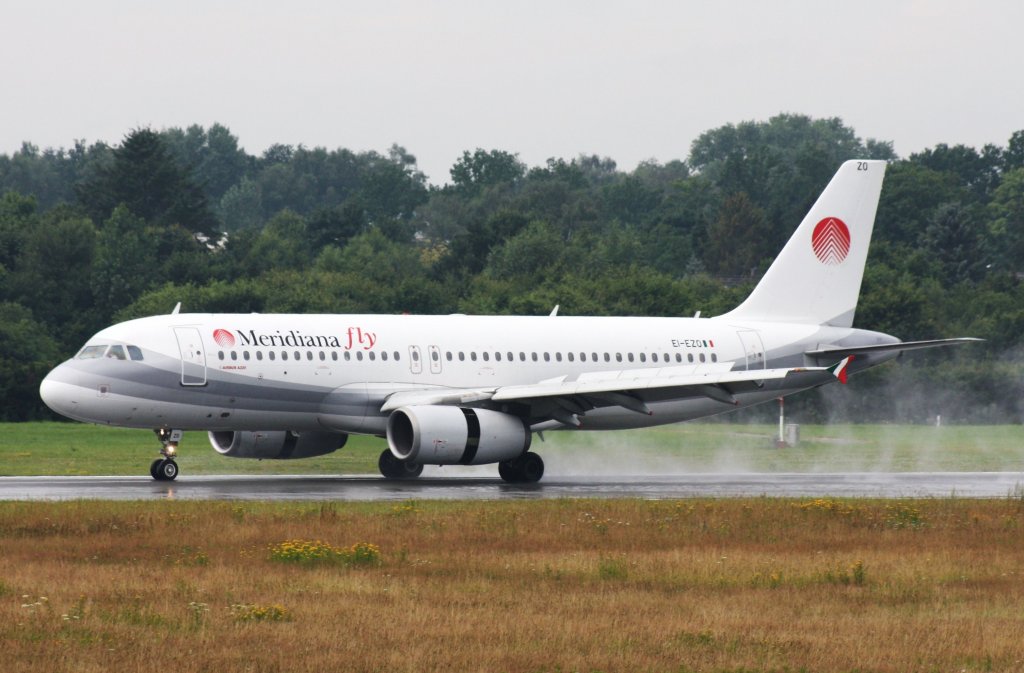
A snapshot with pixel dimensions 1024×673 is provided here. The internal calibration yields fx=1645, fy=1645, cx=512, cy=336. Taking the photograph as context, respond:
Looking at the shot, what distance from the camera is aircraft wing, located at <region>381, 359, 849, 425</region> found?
37188mm

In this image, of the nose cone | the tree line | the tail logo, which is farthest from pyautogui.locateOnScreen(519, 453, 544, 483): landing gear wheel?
the tree line

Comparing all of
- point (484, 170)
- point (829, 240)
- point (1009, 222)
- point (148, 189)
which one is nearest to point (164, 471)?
point (829, 240)

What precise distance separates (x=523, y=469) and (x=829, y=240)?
13.0 m

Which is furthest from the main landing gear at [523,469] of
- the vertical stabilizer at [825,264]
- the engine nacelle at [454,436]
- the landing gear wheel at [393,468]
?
the vertical stabilizer at [825,264]

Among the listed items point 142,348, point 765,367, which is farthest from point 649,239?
point 142,348

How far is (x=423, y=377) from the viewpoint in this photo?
39.5 m

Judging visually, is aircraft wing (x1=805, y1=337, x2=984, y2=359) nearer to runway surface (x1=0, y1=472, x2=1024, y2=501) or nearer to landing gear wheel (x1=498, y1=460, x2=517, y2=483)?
runway surface (x1=0, y1=472, x2=1024, y2=501)

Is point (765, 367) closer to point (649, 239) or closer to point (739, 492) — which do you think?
point (739, 492)

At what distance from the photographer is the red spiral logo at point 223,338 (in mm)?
37031

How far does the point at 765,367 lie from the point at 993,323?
34364 millimetres

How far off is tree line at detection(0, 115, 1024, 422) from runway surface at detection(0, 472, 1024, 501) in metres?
25.5

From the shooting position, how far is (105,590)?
1869cm

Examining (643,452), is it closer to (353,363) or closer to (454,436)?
(353,363)

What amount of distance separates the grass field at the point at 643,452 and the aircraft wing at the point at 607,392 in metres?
5.64
